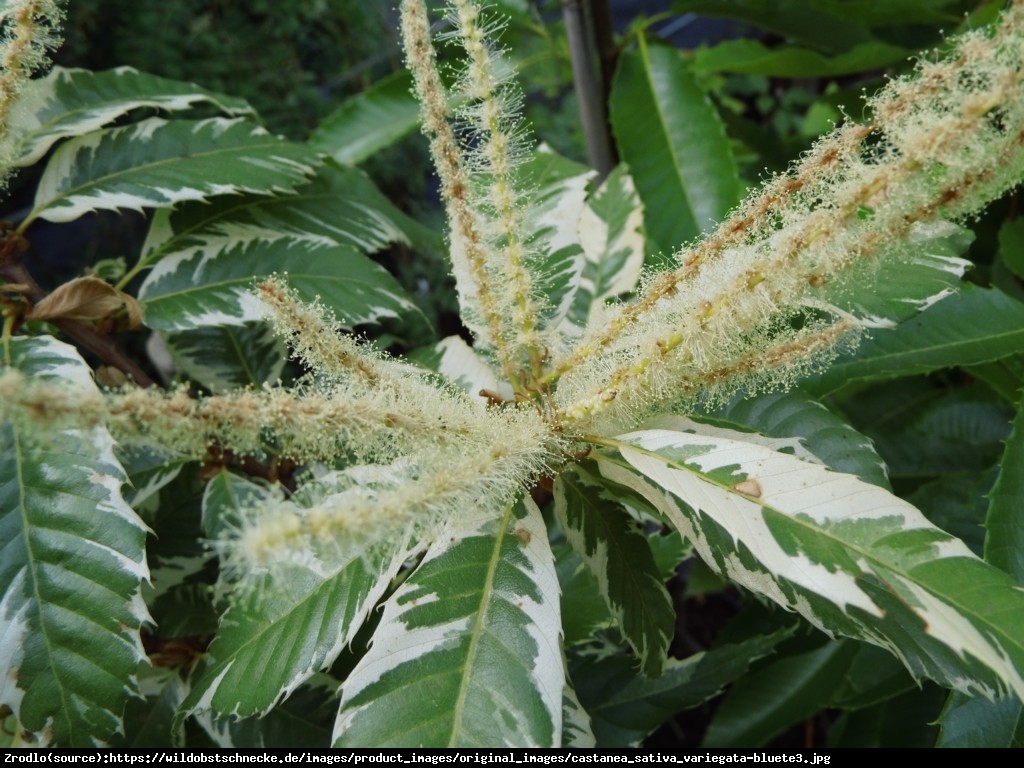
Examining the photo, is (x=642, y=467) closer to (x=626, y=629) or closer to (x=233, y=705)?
(x=626, y=629)

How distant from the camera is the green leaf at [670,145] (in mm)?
1133

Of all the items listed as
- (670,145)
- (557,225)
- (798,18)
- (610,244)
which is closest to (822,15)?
(798,18)

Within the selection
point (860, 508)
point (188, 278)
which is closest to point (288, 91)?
point (188, 278)

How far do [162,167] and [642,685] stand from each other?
89cm

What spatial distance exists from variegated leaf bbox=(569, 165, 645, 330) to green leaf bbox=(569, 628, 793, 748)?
0.46 metres

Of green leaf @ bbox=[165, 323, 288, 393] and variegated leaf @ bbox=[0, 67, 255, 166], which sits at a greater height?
variegated leaf @ bbox=[0, 67, 255, 166]

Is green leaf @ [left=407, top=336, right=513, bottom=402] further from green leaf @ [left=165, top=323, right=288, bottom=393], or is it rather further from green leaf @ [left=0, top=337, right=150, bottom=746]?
green leaf @ [left=0, top=337, right=150, bottom=746]

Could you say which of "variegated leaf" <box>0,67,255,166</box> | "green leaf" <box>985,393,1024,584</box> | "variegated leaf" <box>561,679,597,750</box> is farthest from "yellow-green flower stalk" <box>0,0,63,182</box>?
"green leaf" <box>985,393,1024,584</box>

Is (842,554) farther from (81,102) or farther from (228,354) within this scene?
(81,102)

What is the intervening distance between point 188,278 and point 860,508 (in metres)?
0.76

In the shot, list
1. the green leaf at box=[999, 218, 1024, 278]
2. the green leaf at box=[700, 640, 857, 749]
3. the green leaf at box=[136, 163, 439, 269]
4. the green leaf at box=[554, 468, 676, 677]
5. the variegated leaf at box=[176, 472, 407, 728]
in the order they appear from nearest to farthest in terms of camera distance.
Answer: the variegated leaf at box=[176, 472, 407, 728], the green leaf at box=[554, 468, 676, 677], the green leaf at box=[136, 163, 439, 269], the green leaf at box=[999, 218, 1024, 278], the green leaf at box=[700, 640, 857, 749]

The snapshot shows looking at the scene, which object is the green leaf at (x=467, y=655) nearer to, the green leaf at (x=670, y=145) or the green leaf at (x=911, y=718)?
the green leaf at (x=670, y=145)

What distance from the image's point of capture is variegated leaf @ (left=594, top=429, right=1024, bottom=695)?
488 mm
